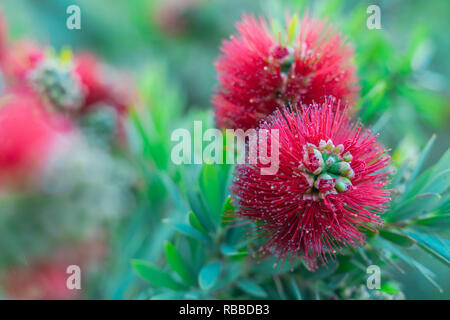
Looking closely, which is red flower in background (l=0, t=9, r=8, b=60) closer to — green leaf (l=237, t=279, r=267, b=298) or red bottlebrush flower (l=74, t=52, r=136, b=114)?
red bottlebrush flower (l=74, t=52, r=136, b=114)

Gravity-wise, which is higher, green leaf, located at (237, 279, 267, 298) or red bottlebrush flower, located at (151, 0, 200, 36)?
red bottlebrush flower, located at (151, 0, 200, 36)

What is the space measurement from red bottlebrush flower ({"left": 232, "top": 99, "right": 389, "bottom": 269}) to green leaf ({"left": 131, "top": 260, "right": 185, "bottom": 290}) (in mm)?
209

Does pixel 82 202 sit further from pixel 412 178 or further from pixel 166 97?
pixel 412 178

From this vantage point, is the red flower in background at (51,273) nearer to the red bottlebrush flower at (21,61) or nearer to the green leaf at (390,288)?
the red bottlebrush flower at (21,61)

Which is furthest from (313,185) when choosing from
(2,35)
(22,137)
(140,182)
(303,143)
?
(2,35)

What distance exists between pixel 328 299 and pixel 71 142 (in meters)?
0.73

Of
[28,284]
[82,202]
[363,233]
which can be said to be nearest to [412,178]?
[363,233]

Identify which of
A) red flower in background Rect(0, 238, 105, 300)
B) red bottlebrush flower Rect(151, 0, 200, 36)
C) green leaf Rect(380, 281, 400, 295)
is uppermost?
red bottlebrush flower Rect(151, 0, 200, 36)

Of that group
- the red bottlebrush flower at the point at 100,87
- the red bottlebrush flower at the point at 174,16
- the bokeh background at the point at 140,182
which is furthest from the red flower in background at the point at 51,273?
the red bottlebrush flower at the point at 174,16

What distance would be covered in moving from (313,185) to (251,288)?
216 mm

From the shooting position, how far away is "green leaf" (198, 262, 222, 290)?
1.83 ft

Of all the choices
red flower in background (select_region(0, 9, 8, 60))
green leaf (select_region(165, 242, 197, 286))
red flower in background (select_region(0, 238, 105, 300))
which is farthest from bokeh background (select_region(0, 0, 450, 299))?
red flower in background (select_region(0, 9, 8, 60))

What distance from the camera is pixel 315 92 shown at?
0.54 m

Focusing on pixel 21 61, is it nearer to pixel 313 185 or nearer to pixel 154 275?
pixel 154 275
